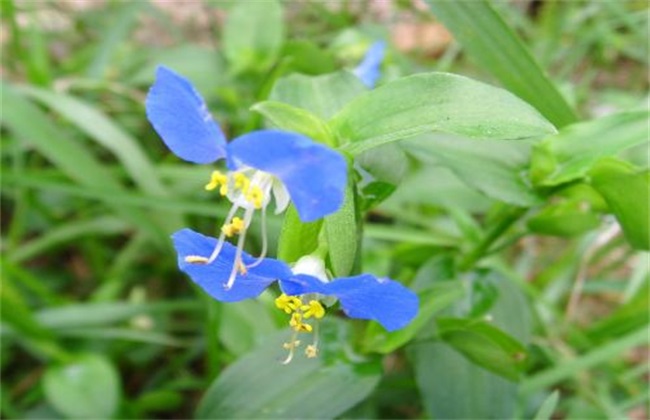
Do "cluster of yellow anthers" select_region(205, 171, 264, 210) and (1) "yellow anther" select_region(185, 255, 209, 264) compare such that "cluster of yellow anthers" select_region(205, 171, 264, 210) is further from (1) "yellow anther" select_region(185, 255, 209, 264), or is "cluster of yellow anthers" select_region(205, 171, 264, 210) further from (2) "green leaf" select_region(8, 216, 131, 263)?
(2) "green leaf" select_region(8, 216, 131, 263)

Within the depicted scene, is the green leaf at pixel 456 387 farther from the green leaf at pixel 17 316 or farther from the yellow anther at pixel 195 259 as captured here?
the green leaf at pixel 17 316

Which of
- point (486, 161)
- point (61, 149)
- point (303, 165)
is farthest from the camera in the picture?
point (61, 149)

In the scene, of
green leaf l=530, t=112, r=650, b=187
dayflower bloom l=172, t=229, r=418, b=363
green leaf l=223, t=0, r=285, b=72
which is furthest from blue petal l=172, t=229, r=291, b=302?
green leaf l=223, t=0, r=285, b=72

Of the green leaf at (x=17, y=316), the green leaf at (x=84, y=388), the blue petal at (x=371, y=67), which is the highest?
the blue petal at (x=371, y=67)

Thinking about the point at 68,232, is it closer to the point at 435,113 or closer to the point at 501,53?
the point at 501,53

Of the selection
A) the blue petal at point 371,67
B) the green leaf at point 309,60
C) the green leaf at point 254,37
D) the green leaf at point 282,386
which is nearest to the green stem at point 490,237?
the green leaf at point 282,386

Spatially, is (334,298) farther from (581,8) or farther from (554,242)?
(581,8)

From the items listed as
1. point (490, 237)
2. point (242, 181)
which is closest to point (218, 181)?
point (242, 181)
